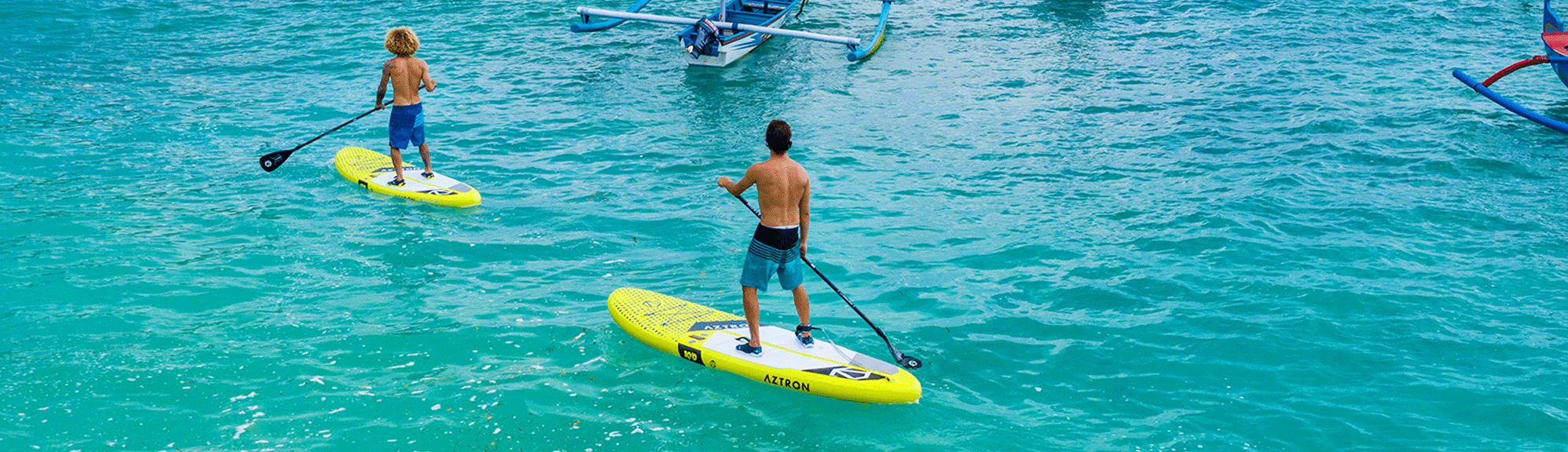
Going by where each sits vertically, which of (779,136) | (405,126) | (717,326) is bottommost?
(717,326)

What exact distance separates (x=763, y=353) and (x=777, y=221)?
129 centimetres

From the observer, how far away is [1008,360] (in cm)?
847

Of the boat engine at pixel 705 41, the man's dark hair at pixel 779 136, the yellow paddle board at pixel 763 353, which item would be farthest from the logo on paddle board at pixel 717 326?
the boat engine at pixel 705 41

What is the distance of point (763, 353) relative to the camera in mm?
8156

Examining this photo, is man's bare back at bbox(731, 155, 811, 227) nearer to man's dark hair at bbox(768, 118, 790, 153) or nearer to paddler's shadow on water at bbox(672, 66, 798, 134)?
man's dark hair at bbox(768, 118, 790, 153)

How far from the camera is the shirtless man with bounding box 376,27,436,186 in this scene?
38.5 ft

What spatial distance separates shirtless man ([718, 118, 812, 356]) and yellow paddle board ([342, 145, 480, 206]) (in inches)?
221

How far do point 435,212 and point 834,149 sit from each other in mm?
5684

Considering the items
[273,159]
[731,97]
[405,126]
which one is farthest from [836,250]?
[731,97]

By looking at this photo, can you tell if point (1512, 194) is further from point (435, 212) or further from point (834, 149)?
point (435, 212)

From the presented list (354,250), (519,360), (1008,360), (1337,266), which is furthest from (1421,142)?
(354,250)

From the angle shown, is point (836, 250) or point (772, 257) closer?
point (772, 257)

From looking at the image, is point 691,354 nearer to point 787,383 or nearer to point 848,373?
point 787,383

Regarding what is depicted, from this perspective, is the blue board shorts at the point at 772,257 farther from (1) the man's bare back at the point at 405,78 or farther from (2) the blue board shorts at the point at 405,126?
(2) the blue board shorts at the point at 405,126
